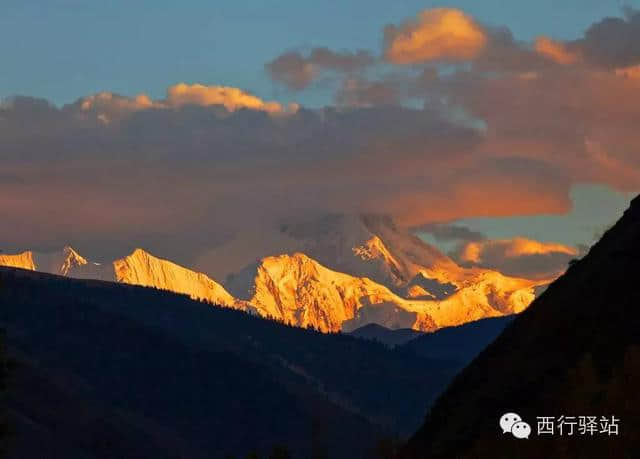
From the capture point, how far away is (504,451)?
303 ft

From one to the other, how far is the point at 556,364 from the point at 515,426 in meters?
21.8

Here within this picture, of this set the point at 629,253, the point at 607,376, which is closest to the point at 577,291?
the point at 629,253

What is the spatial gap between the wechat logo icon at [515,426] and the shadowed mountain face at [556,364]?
60 cm

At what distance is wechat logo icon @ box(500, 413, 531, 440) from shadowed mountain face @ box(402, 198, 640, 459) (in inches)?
23.6

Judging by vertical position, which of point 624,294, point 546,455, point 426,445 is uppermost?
point 624,294

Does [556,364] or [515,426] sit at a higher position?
[556,364]

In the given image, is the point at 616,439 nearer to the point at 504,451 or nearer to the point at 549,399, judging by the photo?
the point at 504,451

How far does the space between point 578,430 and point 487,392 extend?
43637 mm

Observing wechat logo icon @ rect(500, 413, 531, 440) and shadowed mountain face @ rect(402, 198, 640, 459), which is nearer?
shadowed mountain face @ rect(402, 198, 640, 459)

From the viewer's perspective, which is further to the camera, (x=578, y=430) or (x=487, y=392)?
(x=487, y=392)

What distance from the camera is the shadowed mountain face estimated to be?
301 ft

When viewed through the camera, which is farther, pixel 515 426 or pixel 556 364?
pixel 556 364

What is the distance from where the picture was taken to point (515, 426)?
100812mm

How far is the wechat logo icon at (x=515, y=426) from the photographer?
313 feet
